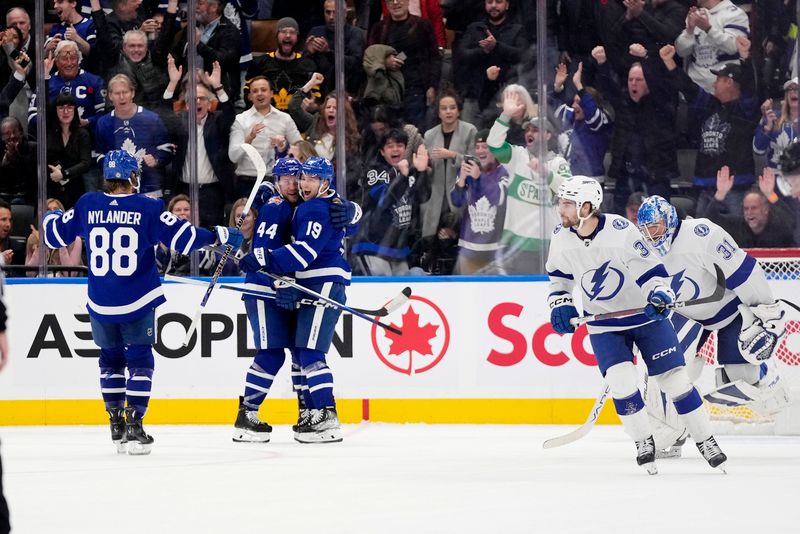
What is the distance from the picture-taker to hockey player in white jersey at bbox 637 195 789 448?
18.7 feet

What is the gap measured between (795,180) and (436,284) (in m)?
2.36

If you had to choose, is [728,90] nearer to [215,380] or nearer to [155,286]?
[215,380]

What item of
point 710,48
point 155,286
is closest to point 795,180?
point 710,48

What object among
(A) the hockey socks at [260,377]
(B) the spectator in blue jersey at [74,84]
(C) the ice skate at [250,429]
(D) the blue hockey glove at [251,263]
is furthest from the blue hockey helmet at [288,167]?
(B) the spectator in blue jersey at [74,84]

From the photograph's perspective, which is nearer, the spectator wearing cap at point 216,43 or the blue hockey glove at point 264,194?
the blue hockey glove at point 264,194

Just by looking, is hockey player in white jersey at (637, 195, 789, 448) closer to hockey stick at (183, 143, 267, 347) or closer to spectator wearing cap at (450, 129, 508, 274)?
hockey stick at (183, 143, 267, 347)

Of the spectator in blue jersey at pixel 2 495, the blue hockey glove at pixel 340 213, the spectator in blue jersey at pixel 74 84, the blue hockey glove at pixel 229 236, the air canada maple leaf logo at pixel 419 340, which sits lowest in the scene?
the air canada maple leaf logo at pixel 419 340

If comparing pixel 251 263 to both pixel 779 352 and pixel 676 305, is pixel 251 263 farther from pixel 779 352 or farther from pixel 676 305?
pixel 779 352

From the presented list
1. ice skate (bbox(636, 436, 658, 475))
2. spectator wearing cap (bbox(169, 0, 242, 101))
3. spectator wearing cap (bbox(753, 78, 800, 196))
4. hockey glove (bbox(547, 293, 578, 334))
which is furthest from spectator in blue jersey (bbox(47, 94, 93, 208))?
ice skate (bbox(636, 436, 658, 475))

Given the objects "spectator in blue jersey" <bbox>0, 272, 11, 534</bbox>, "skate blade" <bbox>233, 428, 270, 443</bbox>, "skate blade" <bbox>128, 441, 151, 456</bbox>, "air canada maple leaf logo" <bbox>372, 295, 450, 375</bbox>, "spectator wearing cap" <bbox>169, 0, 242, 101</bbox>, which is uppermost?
"spectator wearing cap" <bbox>169, 0, 242, 101</bbox>

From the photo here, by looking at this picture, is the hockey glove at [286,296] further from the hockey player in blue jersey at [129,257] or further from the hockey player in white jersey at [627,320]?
the hockey player in white jersey at [627,320]

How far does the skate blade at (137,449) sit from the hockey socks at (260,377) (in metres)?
0.67

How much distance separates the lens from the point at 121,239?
5766 mm

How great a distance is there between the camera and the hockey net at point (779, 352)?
Result: 21.8ft
